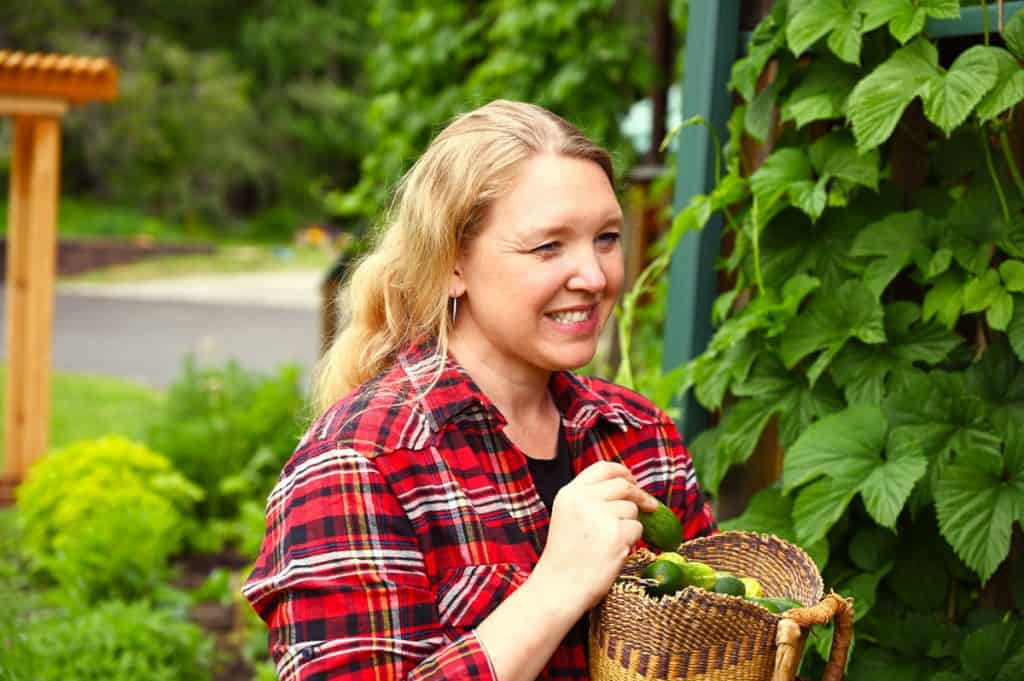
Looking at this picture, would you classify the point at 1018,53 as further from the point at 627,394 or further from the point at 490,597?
the point at 490,597

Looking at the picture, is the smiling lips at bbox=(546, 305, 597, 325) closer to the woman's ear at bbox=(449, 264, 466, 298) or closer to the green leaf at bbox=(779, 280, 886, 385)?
the woman's ear at bbox=(449, 264, 466, 298)

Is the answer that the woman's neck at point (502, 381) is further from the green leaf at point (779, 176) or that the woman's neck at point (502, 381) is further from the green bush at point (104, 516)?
the green bush at point (104, 516)

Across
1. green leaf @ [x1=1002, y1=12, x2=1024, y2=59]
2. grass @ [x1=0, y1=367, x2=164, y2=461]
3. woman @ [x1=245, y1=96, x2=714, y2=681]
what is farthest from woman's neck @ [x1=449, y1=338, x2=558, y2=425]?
grass @ [x1=0, y1=367, x2=164, y2=461]

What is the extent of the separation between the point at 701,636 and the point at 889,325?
3.42 feet

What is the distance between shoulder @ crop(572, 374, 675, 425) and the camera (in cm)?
196

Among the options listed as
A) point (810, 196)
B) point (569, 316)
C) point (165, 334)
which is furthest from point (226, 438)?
point (165, 334)

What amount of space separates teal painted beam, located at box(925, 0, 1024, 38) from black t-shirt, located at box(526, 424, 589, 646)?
1.03 metres

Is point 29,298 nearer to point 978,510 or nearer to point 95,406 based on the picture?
point 95,406

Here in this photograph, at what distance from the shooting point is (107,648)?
3338 millimetres

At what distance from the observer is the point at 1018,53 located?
82.5 inches

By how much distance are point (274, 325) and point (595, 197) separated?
1398cm

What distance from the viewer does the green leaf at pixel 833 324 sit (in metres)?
2.26

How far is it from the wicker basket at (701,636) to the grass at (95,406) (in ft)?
22.1

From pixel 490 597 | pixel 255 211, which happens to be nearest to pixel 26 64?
pixel 490 597
